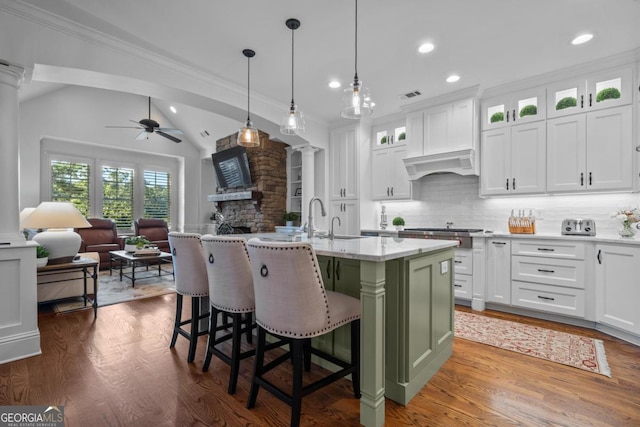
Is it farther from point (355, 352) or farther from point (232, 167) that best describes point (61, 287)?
point (232, 167)

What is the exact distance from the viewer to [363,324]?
5.28 feet

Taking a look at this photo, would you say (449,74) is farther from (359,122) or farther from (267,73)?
(267,73)

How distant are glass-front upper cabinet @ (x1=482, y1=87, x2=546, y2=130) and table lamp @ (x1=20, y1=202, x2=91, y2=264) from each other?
4.93m

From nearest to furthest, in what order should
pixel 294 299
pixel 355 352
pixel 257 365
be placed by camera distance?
pixel 294 299 → pixel 257 365 → pixel 355 352

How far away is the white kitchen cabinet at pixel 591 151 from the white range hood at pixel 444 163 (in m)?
0.82

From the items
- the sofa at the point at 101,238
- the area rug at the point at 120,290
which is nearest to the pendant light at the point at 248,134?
the area rug at the point at 120,290

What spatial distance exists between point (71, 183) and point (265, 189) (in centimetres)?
415

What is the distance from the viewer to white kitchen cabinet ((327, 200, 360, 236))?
496 cm

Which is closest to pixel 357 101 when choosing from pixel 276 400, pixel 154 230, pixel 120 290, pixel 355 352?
pixel 355 352

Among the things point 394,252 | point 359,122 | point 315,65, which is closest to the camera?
point 394,252

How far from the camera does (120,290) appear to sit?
4473mm

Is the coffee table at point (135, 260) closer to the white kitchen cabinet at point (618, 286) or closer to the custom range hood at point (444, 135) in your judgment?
the custom range hood at point (444, 135)

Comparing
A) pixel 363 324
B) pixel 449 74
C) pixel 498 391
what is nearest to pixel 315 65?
pixel 449 74

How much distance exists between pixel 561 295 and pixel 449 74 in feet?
8.90
